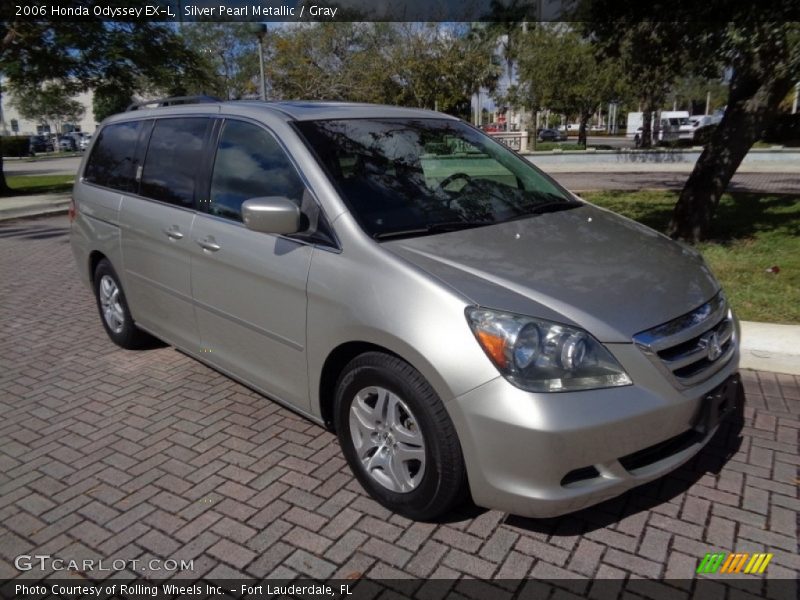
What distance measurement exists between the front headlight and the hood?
5 centimetres

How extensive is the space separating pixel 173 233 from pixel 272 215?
1275mm

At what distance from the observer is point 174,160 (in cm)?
414

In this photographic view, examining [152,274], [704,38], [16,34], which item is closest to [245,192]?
[152,274]

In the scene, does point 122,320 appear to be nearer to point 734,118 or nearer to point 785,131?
point 734,118

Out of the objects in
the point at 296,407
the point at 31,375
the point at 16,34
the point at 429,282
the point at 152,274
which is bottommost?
the point at 31,375

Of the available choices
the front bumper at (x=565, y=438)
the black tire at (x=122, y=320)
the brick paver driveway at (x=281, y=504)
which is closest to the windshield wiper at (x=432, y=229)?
the front bumper at (x=565, y=438)

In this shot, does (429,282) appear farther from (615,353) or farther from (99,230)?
(99,230)

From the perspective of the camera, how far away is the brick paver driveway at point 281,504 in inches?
104

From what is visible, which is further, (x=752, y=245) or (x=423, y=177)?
(x=752, y=245)

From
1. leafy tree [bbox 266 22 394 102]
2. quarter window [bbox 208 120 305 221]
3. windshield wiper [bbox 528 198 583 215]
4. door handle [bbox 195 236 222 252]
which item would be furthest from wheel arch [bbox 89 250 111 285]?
leafy tree [bbox 266 22 394 102]

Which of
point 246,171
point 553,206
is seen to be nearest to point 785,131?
point 553,206

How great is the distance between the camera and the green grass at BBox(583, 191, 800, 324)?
5.55 metres

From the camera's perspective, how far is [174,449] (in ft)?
11.9

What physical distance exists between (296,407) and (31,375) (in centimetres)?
272
